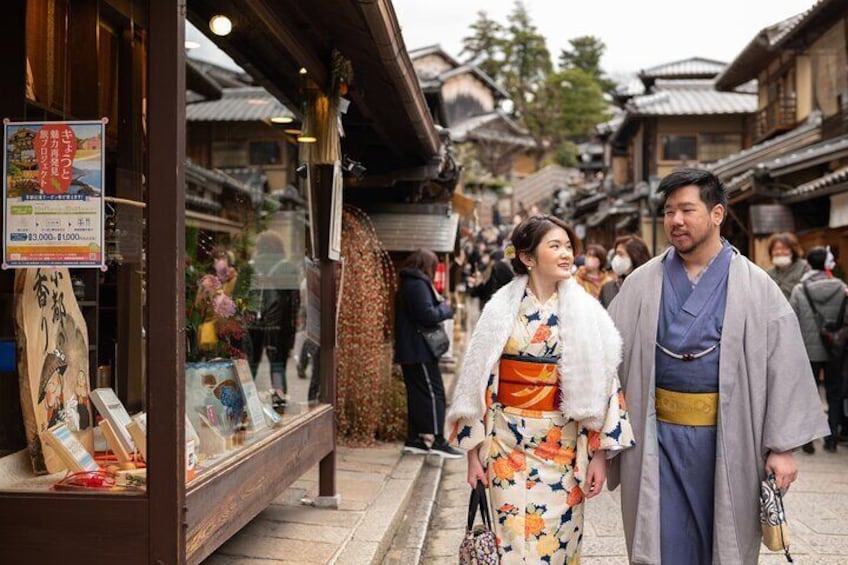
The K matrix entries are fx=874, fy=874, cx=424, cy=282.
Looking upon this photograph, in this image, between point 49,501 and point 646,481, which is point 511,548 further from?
point 49,501

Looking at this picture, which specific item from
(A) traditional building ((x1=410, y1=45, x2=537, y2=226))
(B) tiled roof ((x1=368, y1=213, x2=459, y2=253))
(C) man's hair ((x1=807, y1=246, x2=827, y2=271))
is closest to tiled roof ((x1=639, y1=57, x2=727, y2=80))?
(A) traditional building ((x1=410, y1=45, x2=537, y2=226))

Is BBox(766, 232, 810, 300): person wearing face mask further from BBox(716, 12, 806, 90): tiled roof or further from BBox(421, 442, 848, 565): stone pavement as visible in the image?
BBox(716, 12, 806, 90): tiled roof

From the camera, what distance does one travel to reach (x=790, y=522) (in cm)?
677

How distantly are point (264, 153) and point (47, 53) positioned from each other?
12.4 m

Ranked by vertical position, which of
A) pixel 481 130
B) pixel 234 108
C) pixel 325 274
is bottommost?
pixel 325 274

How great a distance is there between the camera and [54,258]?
152 inches

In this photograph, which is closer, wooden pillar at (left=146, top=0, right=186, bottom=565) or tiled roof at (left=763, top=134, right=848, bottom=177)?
wooden pillar at (left=146, top=0, right=186, bottom=565)

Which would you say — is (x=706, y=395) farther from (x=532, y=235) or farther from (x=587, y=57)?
(x=587, y=57)

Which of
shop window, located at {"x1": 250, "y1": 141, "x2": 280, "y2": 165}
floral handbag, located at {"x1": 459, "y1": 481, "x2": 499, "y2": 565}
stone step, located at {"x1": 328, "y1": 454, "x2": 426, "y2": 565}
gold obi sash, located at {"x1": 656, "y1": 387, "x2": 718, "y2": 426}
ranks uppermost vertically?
shop window, located at {"x1": 250, "y1": 141, "x2": 280, "y2": 165}

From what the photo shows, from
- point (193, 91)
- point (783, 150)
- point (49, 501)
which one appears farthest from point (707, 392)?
point (783, 150)

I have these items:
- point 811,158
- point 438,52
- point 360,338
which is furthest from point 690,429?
point 438,52

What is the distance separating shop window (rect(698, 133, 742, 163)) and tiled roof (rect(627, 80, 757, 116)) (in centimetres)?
120

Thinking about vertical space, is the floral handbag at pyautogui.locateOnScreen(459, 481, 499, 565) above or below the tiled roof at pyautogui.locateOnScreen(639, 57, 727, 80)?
below

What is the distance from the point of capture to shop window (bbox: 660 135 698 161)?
3203cm
